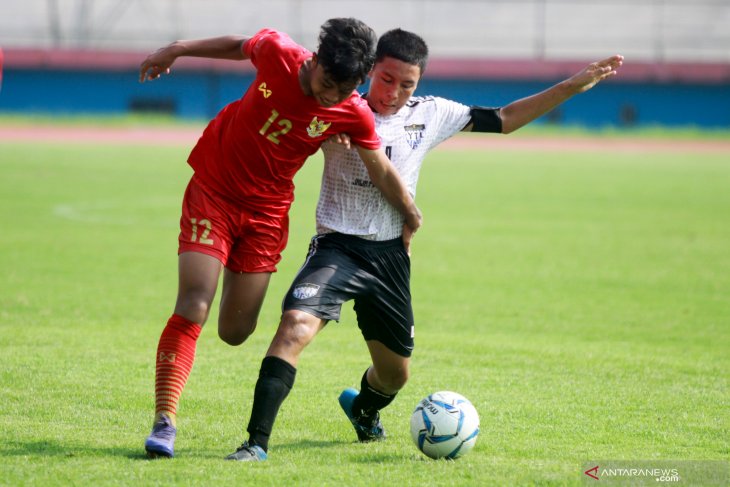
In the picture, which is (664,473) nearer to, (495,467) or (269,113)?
(495,467)

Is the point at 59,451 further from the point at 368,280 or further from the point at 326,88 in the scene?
the point at 326,88

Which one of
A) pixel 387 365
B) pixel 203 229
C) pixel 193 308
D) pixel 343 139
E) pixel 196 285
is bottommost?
pixel 387 365

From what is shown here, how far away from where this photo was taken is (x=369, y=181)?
19.0ft

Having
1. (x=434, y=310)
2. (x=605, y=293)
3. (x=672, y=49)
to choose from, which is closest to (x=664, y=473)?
(x=434, y=310)

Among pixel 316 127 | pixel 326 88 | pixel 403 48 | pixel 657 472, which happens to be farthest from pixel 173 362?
pixel 657 472

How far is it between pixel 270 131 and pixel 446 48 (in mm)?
51976

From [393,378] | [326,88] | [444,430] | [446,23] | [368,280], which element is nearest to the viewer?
[326,88]

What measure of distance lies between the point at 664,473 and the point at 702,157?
109ft

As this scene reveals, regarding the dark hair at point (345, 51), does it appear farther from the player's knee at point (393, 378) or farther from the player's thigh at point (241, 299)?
the player's knee at point (393, 378)

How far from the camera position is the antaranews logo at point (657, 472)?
5117 millimetres

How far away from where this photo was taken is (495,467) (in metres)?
5.33

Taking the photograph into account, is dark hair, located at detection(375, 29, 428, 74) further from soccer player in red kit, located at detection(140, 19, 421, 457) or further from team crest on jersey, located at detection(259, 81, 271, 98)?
team crest on jersey, located at detection(259, 81, 271, 98)

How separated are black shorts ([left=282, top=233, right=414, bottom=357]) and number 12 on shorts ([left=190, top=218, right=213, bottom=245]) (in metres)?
0.54

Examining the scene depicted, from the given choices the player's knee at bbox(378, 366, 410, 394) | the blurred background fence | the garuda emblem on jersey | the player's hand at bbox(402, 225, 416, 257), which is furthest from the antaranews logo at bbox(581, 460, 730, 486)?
the blurred background fence
